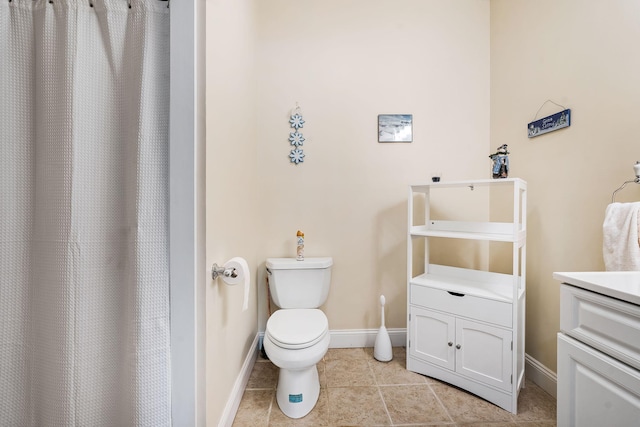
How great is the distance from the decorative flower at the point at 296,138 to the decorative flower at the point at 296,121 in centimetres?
5

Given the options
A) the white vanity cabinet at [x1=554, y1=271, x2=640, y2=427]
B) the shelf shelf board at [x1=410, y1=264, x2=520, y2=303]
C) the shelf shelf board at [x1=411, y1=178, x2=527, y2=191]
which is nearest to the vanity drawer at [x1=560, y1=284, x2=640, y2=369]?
the white vanity cabinet at [x1=554, y1=271, x2=640, y2=427]

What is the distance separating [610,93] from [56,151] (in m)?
2.37

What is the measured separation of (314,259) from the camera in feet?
5.93

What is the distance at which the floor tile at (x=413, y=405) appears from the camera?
1.26 m

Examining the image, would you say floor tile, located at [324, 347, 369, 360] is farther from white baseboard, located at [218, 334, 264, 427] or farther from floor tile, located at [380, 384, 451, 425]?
white baseboard, located at [218, 334, 264, 427]

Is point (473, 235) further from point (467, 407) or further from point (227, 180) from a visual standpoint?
point (227, 180)

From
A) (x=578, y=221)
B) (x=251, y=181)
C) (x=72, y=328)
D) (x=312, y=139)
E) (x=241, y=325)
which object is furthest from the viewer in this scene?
(x=312, y=139)

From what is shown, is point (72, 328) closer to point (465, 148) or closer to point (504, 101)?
point (465, 148)

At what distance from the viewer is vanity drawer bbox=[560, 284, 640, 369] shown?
63 cm

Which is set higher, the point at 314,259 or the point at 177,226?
the point at 177,226

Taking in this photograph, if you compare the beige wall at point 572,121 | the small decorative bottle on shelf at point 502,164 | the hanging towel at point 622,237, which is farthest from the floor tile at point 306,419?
the small decorative bottle on shelf at point 502,164

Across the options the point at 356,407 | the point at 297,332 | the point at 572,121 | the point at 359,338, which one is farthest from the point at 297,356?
the point at 572,121

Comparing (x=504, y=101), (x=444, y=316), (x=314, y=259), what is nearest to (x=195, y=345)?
(x=314, y=259)

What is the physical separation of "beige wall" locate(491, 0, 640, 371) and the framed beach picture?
0.68m
